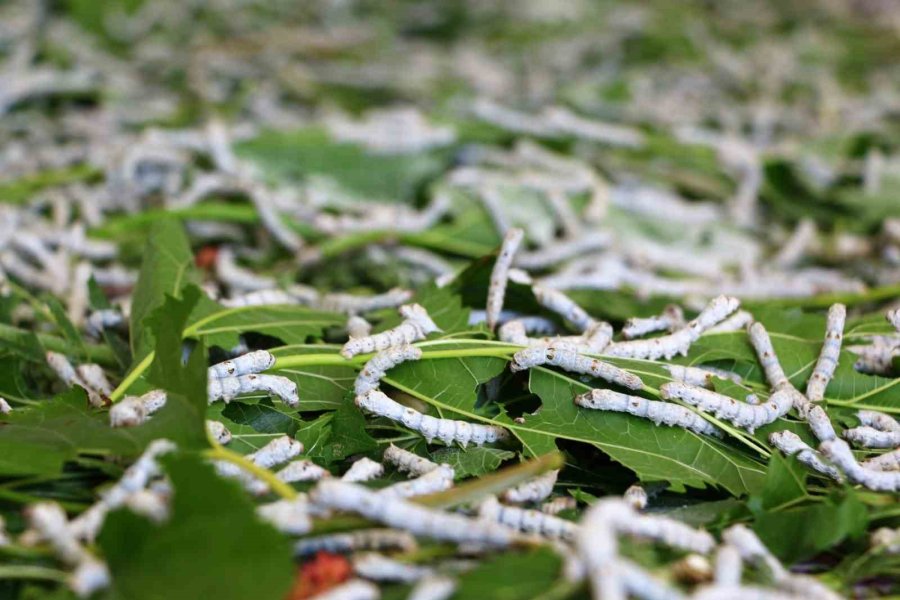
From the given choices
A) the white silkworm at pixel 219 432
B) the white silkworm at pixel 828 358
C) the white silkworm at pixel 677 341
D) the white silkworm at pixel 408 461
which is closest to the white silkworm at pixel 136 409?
the white silkworm at pixel 219 432

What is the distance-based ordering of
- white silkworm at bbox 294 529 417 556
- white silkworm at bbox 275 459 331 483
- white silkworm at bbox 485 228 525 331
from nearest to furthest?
white silkworm at bbox 294 529 417 556 → white silkworm at bbox 275 459 331 483 → white silkworm at bbox 485 228 525 331

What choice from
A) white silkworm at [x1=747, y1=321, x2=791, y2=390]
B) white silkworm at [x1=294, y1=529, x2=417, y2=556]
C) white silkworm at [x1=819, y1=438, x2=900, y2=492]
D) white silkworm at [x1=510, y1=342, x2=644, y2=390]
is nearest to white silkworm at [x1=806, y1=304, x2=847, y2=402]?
white silkworm at [x1=747, y1=321, x2=791, y2=390]

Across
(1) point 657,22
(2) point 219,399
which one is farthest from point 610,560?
(1) point 657,22

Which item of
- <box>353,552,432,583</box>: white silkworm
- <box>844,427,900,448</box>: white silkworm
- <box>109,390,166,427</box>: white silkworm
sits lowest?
<box>353,552,432,583</box>: white silkworm

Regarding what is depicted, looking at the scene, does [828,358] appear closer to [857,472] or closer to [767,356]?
[767,356]

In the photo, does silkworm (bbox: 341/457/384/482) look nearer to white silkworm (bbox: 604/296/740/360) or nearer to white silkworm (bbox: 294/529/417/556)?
white silkworm (bbox: 294/529/417/556)

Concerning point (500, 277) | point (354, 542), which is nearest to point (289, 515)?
point (354, 542)

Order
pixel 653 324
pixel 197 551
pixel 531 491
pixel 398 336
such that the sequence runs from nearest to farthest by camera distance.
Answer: pixel 197 551 < pixel 531 491 < pixel 398 336 < pixel 653 324
